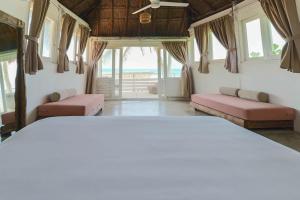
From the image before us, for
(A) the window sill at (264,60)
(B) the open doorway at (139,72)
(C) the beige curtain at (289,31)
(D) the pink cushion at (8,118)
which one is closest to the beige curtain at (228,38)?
(A) the window sill at (264,60)

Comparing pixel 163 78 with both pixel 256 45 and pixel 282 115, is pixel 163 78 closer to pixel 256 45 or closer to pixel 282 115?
pixel 256 45

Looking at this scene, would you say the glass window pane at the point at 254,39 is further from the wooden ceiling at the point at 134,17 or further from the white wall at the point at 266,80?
the wooden ceiling at the point at 134,17

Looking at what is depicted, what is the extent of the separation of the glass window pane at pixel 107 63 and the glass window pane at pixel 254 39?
16.4 feet

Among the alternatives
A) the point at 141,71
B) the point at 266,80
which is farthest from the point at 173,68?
the point at 266,80

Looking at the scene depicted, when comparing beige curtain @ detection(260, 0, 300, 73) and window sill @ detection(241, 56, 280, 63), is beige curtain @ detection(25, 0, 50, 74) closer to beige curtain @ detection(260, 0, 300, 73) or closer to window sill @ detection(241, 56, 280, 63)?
beige curtain @ detection(260, 0, 300, 73)

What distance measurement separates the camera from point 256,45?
4664 millimetres

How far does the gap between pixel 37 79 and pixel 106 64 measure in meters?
4.25

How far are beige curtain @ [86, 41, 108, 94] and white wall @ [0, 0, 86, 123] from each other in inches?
58.8

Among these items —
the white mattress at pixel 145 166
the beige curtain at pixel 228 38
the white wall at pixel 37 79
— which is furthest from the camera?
the beige curtain at pixel 228 38

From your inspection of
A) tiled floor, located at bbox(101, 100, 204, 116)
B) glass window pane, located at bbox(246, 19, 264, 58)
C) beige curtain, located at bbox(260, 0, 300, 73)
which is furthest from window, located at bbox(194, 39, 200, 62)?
beige curtain, located at bbox(260, 0, 300, 73)

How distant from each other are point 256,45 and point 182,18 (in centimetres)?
340

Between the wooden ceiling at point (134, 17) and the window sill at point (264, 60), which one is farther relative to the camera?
the wooden ceiling at point (134, 17)

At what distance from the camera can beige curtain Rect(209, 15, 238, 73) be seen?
5.14 m

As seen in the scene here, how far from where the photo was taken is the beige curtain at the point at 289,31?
11.0ft
